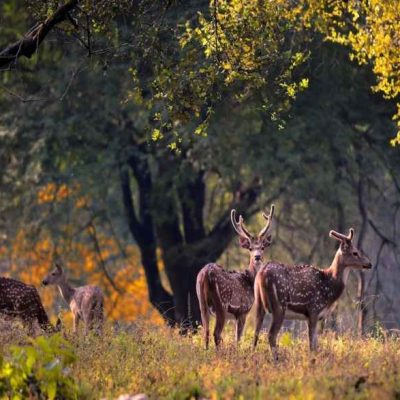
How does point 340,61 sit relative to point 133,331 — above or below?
above

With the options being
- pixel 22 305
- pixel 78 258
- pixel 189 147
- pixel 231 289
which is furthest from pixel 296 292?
pixel 78 258

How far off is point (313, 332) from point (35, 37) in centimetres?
533

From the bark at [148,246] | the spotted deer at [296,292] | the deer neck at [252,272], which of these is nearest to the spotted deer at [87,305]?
the deer neck at [252,272]

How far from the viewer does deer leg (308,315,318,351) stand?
16.1 metres

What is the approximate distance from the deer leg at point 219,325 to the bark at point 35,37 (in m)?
4.38

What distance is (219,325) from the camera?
55.9ft

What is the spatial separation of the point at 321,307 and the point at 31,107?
13702 mm

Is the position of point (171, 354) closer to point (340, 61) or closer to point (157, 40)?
point (157, 40)

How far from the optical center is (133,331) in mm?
17688

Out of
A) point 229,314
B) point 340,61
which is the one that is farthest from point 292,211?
point 229,314

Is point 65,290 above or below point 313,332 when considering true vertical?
above

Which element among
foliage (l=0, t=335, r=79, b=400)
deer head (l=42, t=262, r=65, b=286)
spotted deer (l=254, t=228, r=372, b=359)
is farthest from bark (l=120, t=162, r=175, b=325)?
foliage (l=0, t=335, r=79, b=400)

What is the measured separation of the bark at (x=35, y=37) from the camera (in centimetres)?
1602

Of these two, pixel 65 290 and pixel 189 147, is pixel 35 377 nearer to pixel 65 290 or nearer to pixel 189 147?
pixel 65 290
